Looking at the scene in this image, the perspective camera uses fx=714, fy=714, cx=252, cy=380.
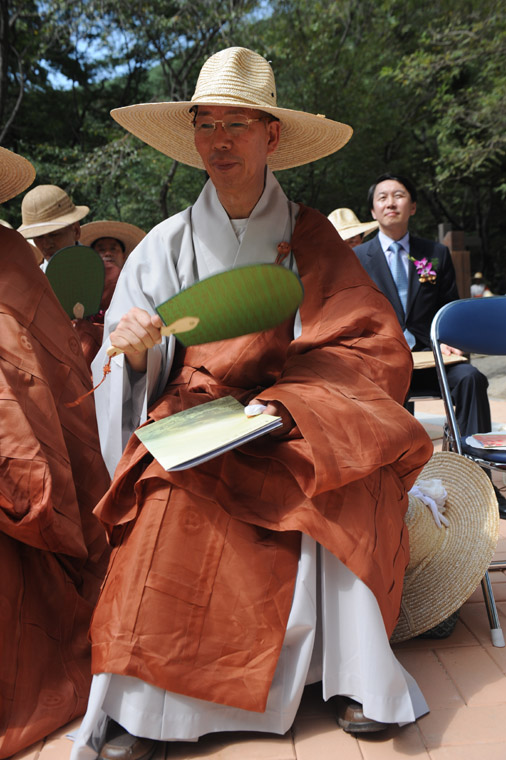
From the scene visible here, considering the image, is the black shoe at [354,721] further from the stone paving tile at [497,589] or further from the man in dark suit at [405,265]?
the man in dark suit at [405,265]

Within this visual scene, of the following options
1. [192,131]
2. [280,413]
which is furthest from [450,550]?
[192,131]

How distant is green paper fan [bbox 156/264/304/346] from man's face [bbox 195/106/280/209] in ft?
2.06

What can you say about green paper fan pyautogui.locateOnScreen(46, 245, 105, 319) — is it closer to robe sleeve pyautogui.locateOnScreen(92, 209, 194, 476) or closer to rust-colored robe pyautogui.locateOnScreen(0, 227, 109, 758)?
rust-colored robe pyautogui.locateOnScreen(0, 227, 109, 758)

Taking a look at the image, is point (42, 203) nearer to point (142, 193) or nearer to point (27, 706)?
point (27, 706)

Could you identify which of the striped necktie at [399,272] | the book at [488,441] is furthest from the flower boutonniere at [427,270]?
the book at [488,441]

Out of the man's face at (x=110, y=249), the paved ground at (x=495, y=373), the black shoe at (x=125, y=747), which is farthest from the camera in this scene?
the paved ground at (x=495, y=373)

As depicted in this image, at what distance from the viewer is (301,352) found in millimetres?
2188

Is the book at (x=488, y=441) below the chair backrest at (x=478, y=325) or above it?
below

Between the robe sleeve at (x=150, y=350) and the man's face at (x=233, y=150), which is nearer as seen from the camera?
the robe sleeve at (x=150, y=350)

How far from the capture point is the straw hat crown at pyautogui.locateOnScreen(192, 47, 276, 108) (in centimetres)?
217

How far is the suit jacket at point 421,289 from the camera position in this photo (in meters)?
4.64

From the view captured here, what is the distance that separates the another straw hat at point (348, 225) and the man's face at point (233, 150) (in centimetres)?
404

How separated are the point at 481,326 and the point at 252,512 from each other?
174 cm

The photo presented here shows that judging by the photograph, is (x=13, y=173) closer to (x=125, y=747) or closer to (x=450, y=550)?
(x=125, y=747)
